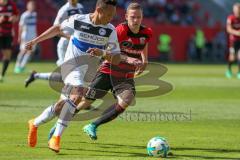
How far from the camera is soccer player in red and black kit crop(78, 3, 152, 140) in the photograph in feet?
37.8

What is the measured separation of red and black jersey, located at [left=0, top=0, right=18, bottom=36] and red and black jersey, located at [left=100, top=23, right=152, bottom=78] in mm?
11501

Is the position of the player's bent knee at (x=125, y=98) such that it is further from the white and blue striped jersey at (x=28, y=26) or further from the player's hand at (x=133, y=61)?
the white and blue striped jersey at (x=28, y=26)

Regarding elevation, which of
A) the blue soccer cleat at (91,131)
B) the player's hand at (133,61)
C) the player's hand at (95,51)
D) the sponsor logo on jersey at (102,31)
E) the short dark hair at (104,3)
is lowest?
the blue soccer cleat at (91,131)

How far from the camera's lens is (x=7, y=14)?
75.4 ft

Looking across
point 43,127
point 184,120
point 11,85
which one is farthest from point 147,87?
point 43,127

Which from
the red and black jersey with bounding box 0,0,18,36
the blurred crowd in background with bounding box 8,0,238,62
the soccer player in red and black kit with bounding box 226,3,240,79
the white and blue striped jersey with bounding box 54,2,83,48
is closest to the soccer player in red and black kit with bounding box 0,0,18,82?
the red and black jersey with bounding box 0,0,18,36

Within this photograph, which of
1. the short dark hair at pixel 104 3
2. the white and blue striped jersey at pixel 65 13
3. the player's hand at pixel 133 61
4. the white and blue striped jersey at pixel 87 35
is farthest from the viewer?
the white and blue striped jersey at pixel 65 13

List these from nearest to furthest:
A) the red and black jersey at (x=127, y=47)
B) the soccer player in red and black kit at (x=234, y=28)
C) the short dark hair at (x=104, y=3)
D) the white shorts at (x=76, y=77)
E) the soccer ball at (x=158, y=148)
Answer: the soccer ball at (x=158, y=148) → the short dark hair at (x=104, y=3) → the white shorts at (x=76, y=77) → the red and black jersey at (x=127, y=47) → the soccer player in red and black kit at (x=234, y=28)

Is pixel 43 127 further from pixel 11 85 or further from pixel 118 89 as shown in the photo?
pixel 11 85

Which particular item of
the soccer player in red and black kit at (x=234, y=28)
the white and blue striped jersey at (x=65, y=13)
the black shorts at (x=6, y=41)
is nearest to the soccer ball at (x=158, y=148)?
the white and blue striped jersey at (x=65, y=13)

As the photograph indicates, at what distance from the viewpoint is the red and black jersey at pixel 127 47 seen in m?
11.8

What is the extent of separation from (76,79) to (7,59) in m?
12.1

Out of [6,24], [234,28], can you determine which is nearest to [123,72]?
[6,24]

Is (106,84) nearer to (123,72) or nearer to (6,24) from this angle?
(123,72)
